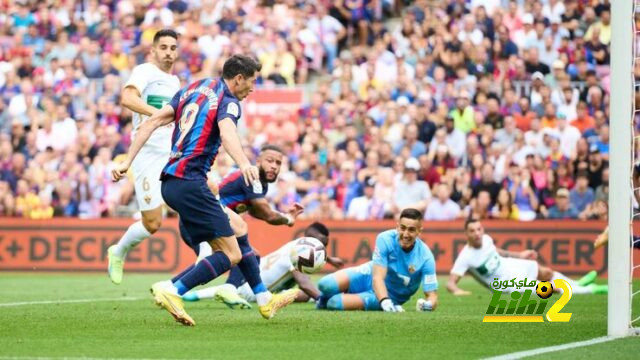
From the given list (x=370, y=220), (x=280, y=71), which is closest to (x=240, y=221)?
(x=370, y=220)

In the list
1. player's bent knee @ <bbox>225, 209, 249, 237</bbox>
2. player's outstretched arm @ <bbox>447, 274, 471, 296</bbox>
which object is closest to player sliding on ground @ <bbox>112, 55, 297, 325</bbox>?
player's bent knee @ <bbox>225, 209, 249, 237</bbox>

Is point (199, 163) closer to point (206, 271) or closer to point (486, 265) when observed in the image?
point (206, 271)

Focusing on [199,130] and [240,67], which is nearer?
[199,130]

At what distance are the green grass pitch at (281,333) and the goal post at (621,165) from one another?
40cm

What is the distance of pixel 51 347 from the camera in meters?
9.47

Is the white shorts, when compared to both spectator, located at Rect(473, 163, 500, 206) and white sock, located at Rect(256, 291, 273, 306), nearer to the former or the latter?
white sock, located at Rect(256, 291, 273, 306)

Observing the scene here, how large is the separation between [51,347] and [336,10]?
1978 centimetres

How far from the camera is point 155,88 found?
14227 millimetres

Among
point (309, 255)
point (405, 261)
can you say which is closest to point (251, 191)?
point (309, 255)

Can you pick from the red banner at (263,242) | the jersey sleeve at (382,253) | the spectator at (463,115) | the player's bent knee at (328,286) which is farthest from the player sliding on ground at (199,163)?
the spectator at (463,115)

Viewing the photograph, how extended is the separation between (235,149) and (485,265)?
7.50 meters

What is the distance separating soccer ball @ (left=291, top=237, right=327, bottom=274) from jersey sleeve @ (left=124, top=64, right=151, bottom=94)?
8.06ft

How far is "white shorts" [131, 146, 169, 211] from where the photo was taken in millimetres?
14156

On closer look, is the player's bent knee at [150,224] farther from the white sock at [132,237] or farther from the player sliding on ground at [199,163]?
the player sliding on ground at [199,163]
